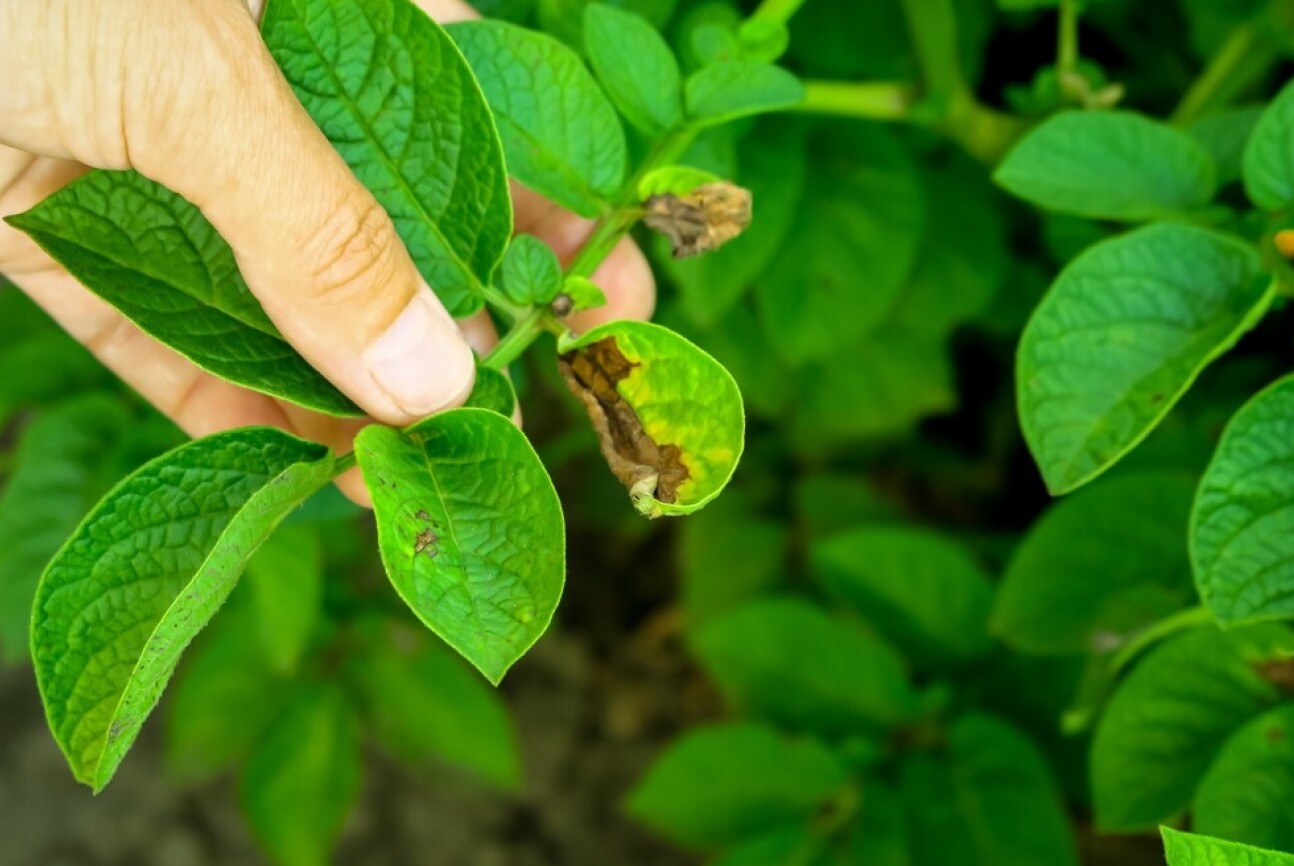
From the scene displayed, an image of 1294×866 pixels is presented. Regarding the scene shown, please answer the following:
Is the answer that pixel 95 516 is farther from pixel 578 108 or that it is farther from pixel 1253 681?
pixel 1253 681

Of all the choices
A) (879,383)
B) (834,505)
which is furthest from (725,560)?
(879,383)

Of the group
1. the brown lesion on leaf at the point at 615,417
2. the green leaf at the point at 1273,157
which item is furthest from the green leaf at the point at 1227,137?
the brown lesion on leaf at the point at 615,417

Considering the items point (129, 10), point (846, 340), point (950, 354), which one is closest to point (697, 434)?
point (129, 10)

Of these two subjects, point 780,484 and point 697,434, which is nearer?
point 697,434

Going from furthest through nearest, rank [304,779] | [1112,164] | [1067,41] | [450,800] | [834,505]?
[450,800] < [834,505] < [304,779] < [1067,41] < [1112,164]

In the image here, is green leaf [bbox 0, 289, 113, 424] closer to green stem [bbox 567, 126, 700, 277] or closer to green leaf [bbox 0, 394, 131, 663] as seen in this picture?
green leaf [bbox 0, 394, 131, 663]

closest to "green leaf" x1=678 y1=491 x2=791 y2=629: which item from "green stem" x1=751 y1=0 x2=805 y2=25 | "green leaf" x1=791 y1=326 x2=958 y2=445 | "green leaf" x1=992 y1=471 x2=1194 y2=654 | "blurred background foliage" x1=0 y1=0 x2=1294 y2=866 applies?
"blurred background foliage" x1=0 y1=0 x2=1294 y2=866

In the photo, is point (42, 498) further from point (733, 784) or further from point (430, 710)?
point (733, 784)

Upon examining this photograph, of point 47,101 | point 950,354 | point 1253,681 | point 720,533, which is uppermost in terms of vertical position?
point 47,101

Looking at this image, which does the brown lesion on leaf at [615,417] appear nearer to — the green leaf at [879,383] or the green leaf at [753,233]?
the green leaf at [753,233]
